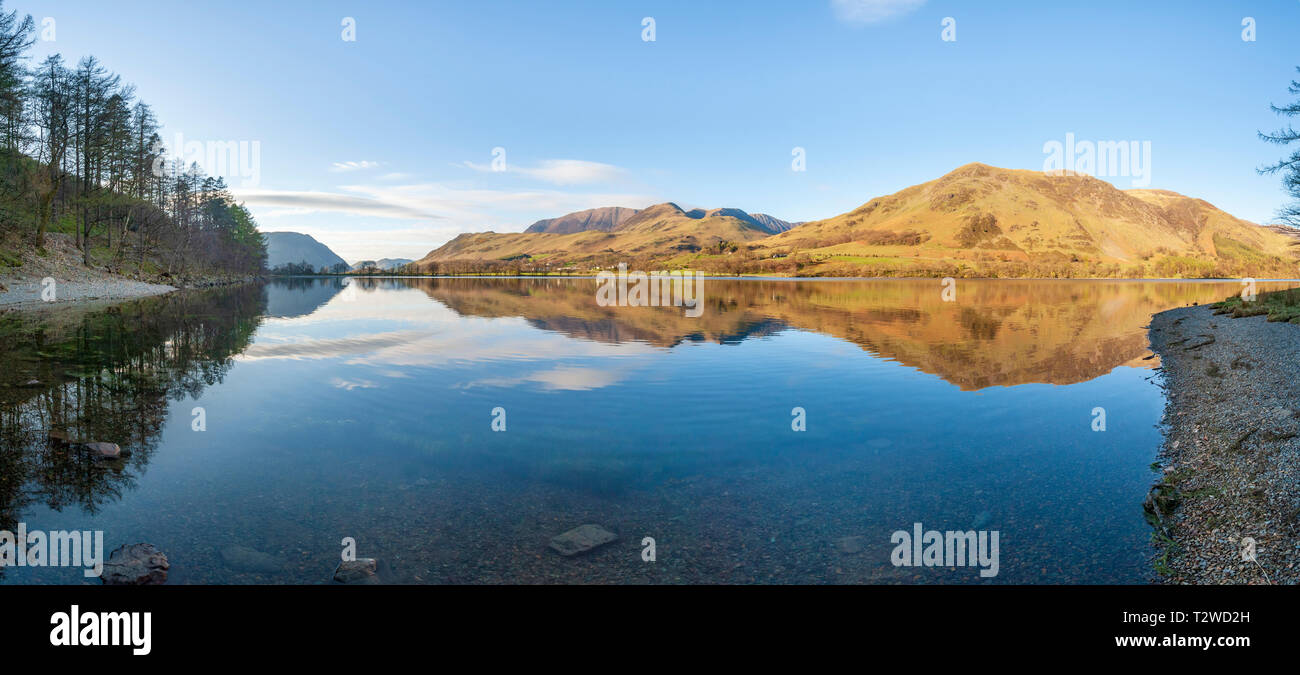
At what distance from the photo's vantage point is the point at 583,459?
14.0 m

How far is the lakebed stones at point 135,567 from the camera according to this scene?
8.09 metres

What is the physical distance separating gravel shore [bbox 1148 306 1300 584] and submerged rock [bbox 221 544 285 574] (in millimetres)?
13308

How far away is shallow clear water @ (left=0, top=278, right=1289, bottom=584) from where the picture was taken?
9352 mm

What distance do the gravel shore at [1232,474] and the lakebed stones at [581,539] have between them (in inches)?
335

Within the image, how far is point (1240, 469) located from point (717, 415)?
11.9 m

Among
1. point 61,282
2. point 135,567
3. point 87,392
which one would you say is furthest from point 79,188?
point 135,567

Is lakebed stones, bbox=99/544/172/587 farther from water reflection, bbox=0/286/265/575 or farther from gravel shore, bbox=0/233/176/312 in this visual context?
gravel shore, bbox=0/233/176/312

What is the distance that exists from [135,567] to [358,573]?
3.09 meters

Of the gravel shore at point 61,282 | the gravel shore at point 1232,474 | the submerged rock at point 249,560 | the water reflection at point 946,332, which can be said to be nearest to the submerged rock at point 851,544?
the gravel shore at point 1232,474

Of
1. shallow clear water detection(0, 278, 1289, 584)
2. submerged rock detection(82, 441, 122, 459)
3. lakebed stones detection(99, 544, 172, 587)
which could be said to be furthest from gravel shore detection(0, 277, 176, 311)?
lakebed stones detection(99, 544, 172, 587)

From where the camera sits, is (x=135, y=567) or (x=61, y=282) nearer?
(x=135, y=567)

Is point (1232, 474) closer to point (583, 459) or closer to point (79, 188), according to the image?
point (583, 459)

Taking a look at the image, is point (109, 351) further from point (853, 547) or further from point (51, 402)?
point (853, 547)
